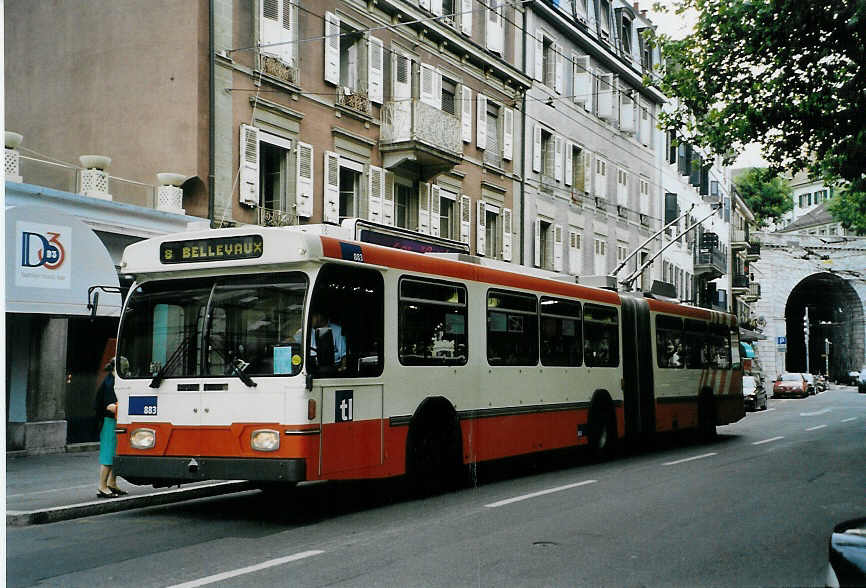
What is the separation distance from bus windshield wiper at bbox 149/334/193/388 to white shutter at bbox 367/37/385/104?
52.6 ft

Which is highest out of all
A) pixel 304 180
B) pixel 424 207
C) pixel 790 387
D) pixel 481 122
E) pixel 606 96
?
pixel 606 96

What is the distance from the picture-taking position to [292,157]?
23.0 m

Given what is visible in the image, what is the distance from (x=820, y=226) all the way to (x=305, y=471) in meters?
97.9

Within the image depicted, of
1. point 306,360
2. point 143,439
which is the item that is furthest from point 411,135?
point 306,360

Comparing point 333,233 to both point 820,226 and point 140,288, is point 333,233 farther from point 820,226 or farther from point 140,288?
point 820,226

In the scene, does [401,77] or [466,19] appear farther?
[466,19]

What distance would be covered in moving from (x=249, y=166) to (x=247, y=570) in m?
14.8

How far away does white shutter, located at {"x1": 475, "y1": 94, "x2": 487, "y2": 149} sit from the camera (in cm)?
3112

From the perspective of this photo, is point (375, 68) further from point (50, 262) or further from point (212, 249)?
point (212, 249)

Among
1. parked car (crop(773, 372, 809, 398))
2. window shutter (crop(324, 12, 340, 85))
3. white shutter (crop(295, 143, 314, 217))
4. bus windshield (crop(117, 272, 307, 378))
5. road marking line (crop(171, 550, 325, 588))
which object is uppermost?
window shutter (crop(324, 12, 340, 85))

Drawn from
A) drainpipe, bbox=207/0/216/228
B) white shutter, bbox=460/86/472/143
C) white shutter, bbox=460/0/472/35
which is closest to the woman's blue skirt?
drainpipe, bbox=207/0/216/228

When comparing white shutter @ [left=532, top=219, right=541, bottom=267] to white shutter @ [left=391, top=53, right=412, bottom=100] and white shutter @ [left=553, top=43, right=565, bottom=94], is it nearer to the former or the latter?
white shutter @ [left=553, top=43, right=565, bottom=94]

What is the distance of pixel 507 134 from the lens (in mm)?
33125

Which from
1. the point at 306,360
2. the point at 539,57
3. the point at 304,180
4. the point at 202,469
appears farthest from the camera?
the point at 539,57
